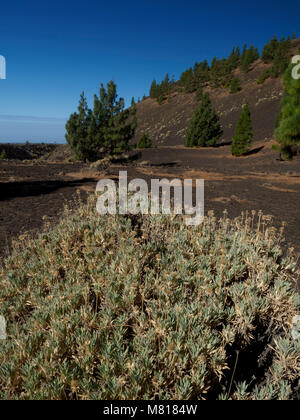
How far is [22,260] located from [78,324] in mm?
1874

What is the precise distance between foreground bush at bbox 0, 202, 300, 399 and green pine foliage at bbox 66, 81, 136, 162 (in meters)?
15.2

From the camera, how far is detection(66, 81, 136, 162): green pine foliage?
57.3ft

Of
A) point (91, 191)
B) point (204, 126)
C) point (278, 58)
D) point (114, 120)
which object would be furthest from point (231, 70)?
point (91, 191)

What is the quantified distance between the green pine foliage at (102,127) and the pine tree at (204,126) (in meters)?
15.4

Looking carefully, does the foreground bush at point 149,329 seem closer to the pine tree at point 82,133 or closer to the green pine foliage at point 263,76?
the pine tree at point 82,133

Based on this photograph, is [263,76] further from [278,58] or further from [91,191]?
[91,191]

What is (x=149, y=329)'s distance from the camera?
210 cm

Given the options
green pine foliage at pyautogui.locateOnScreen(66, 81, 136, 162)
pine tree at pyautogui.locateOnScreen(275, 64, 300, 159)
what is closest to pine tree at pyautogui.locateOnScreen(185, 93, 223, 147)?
green pine foliage at pyautogui.locateOnScreen(66, 81, 136, 162)

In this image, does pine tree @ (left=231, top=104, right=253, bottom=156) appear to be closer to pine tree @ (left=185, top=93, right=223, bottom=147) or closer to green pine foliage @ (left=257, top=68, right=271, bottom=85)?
pine tree @ (left=185, top=93, right=223, bottom=147)

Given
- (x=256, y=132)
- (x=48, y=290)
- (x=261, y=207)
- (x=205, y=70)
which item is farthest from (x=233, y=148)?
(x=205, y=70)

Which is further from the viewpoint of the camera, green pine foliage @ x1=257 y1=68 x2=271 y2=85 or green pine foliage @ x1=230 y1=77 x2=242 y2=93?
green pine foliage @ x1=230 y1=77 x2=242 y2=93

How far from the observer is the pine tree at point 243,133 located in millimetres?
23266

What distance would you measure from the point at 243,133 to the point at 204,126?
8.89 meters
